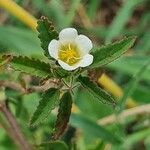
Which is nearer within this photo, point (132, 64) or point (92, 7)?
point (132, 64)

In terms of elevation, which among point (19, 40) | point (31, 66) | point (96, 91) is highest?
point (19, 40)

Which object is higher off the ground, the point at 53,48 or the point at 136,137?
the point at 53,48

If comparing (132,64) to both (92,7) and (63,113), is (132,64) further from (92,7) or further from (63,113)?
(63,113)

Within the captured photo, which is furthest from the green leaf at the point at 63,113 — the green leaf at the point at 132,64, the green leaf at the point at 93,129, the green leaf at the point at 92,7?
the green leaf at the point at 92,7

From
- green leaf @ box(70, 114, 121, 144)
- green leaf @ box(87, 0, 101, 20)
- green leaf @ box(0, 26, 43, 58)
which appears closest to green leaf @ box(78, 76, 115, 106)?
green leaf @ box(70, 114, 121, 144)

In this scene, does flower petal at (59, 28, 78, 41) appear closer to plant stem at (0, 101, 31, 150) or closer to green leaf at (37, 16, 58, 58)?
green leaf at (37, 16, 58, 58)

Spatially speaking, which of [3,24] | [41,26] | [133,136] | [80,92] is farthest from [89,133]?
[3,24]

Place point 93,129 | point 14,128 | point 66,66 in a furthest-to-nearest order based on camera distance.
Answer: point 93,129 → point 14,128 → point 66,66

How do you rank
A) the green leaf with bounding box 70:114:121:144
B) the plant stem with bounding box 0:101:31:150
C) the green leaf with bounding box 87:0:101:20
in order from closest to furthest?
1. the plant stem with bounding box 0:101:31:150
2. the green leaf with bounding box 70:114:121:144
3. the green leaf with bounding box 87:0:101:20

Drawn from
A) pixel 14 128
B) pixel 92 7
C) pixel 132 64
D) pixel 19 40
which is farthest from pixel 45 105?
pixel 92 7
